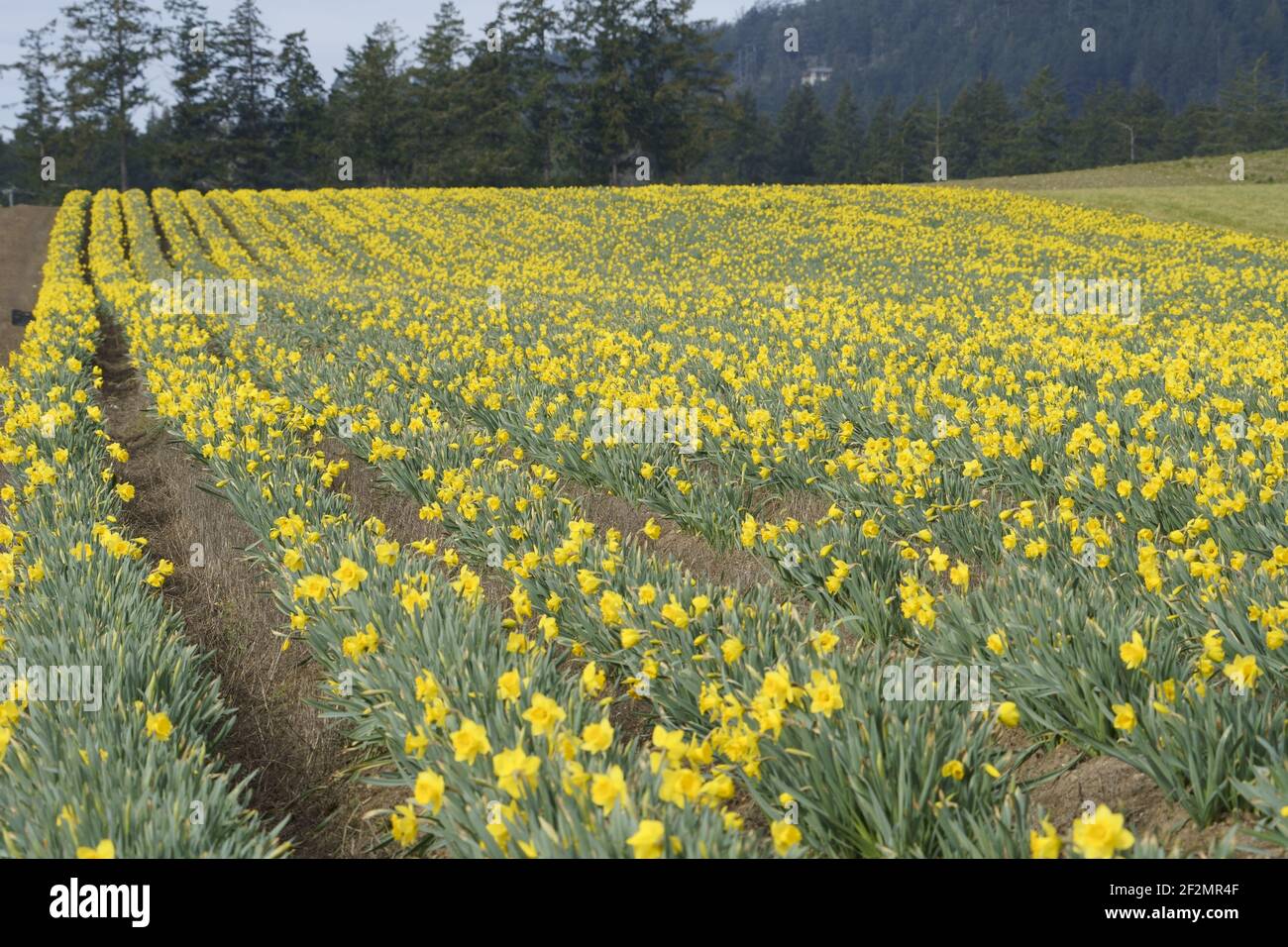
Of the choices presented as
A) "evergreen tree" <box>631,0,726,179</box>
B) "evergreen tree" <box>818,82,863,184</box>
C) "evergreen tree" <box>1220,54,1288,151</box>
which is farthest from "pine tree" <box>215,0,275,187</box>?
"evergreen tree" <box>1220,54,1288,151</box>

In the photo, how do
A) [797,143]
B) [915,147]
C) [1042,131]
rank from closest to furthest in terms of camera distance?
[1042,131] < [915,147] < [797,143]

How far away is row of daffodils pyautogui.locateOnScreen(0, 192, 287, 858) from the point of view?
2928mm

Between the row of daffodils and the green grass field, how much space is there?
29.0m

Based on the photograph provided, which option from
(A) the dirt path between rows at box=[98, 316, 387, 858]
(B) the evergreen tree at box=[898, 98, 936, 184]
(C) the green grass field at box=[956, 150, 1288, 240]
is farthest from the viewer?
(B) the evergreen tree at box=[898, 98, 936, 184]

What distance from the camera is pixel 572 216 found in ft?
98.0

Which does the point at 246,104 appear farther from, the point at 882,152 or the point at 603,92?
the point at 882,152

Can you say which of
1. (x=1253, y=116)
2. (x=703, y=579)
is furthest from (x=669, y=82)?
(x=703, y=579)

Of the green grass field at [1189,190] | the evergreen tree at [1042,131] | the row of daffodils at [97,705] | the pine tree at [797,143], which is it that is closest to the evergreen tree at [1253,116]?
the evergreen tree at [1042,131]

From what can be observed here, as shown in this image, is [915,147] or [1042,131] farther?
[915,147]

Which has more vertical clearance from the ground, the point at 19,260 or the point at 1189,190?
the point at 1189,190

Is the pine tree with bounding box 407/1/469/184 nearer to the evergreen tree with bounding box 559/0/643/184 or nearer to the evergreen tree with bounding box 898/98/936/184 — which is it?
the evergreen tree with bounding box 559/0/643/184

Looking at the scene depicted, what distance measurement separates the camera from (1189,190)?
1319 inches

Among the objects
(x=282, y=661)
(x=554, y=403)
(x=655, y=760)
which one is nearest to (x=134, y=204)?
(x=554, y=403)

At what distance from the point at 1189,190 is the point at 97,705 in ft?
125
